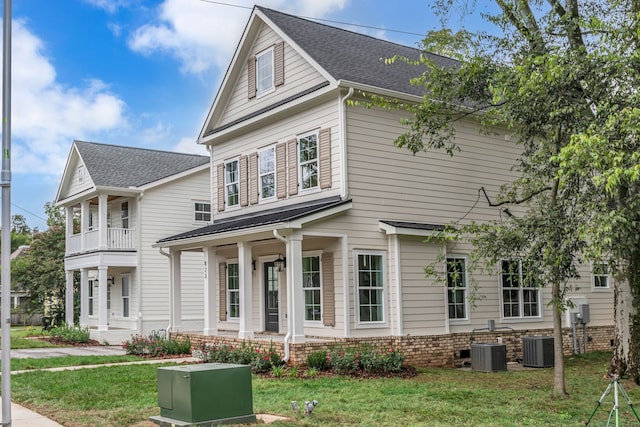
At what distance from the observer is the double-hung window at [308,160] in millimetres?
16906

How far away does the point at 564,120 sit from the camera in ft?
37.6

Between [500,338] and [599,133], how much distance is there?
9.23 meters

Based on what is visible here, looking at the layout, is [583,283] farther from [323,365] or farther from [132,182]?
[132,182]

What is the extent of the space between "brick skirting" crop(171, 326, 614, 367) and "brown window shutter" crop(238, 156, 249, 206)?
12.9ft

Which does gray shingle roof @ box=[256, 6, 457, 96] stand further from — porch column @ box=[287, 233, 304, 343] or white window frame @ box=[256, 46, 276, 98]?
porch column @ box=[287, 233, 304, 343]

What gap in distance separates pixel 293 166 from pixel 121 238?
11.3 metres

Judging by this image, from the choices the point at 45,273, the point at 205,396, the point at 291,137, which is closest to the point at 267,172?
the point at 291,137

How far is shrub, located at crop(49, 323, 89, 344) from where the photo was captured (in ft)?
81.1

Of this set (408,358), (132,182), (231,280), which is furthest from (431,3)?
(132,182)

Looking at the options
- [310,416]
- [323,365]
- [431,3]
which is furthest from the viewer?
[431,3]

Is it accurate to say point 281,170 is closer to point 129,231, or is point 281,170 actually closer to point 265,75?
point 265,75

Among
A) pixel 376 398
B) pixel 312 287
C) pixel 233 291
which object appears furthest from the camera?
pixel 233 291

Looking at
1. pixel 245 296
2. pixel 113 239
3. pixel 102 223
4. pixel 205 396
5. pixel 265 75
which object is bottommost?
pixel 205 396

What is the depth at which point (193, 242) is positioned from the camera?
18562 millimetres
